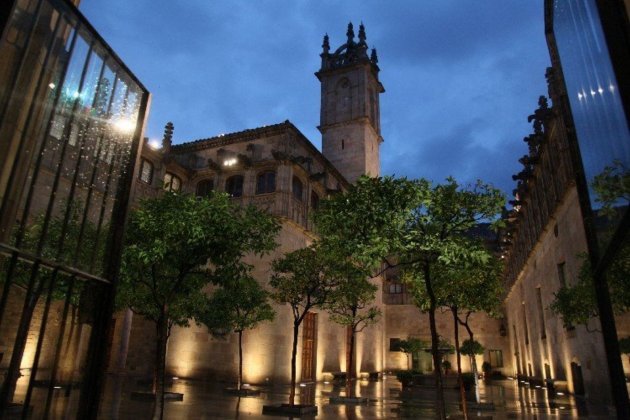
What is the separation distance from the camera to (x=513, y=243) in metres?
38.8

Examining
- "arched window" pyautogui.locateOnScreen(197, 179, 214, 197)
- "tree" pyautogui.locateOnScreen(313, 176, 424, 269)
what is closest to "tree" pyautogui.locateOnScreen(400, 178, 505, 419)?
"tree" pyautogui.locateOnScreen(313, 176, 424, 269)

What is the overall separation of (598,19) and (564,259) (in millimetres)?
20459

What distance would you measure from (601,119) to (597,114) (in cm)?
13

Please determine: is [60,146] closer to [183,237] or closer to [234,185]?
[183,237]

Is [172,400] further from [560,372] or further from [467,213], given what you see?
[560,372]

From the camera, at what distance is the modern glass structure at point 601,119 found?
8.77 feet

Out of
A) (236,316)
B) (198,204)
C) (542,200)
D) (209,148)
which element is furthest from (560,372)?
(209,148)

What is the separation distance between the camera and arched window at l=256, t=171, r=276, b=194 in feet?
90.0

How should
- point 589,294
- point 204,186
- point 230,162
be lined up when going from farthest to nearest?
point 204,186 < point 230,162 < point 589,294

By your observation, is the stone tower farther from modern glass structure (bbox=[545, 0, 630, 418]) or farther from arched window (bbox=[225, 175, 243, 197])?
modern glass structure (bbox=[545, 0, 630, 418])

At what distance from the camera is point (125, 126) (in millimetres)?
4840

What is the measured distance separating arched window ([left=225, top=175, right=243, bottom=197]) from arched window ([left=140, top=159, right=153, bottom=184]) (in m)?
4.57

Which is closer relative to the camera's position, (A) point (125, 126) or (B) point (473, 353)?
(A) point (125, 126)

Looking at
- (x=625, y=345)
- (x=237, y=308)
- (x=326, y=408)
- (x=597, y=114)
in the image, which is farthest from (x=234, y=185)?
(x=597, y=114)
